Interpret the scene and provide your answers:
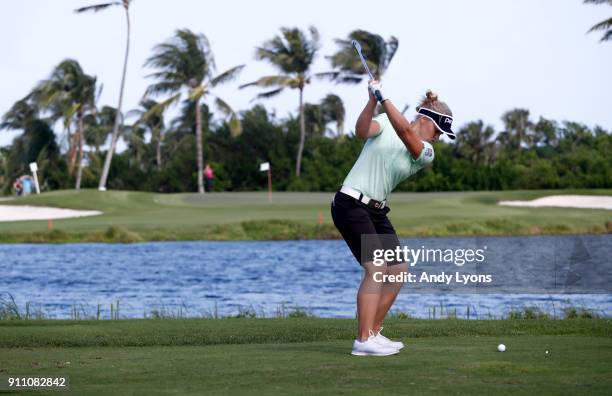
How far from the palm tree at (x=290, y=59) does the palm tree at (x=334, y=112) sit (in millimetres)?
8216

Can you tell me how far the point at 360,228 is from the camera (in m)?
9.02

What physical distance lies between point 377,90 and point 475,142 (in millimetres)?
84073

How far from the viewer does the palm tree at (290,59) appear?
69.8 metres

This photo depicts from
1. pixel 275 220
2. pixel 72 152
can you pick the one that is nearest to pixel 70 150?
pixel 72 152

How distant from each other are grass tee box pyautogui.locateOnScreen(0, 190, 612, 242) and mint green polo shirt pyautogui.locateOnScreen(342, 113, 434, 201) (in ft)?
93.8

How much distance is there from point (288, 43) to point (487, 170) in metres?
17.4

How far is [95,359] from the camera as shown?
30.0ft

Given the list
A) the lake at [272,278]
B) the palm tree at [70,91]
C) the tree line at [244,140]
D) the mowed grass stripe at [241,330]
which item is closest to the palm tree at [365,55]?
the tree line at [244,140]

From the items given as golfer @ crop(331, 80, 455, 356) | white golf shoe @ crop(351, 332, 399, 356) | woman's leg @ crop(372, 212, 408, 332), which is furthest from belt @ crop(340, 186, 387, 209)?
white golf shoe @ crop(351, 332, 399, 356)

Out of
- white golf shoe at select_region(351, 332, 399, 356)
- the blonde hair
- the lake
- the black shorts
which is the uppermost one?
the blonde hair

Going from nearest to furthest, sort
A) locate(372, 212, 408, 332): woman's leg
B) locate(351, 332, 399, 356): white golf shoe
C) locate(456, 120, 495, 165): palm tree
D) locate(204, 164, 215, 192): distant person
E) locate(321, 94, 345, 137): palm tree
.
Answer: locate(351, 332, 399, 356): white golf shoe → locate(372, 212, 408, 332): woman's leg → locate(204, 164, 215, 192): distant person → locate(321, 94, 345, 137): palm tree → locate(456, 120, 495, 165): palm tree

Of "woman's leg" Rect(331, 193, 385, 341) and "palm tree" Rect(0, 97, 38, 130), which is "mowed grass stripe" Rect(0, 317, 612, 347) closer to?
"woman's leg" Rect(331, 193, 385, 341)

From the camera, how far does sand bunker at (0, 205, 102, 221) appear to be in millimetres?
46219

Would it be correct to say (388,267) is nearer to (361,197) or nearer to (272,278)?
(361,197)
